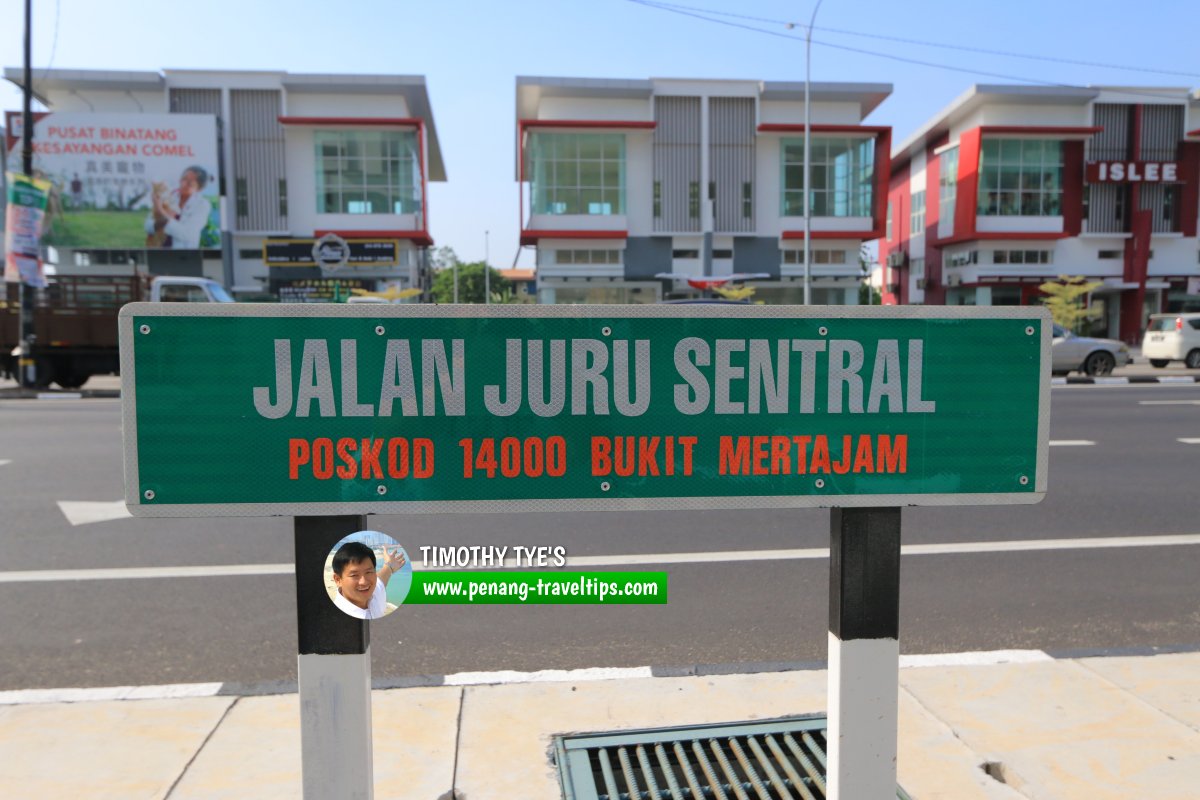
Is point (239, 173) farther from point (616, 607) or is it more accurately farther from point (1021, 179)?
point (616, 607)

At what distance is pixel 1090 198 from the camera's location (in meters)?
42.8

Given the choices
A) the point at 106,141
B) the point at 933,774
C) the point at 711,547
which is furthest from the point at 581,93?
the point at 933,774

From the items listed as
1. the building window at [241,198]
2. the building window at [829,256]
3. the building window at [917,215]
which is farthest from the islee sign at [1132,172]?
the building window at [241,198]

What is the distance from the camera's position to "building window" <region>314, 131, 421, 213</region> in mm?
39625

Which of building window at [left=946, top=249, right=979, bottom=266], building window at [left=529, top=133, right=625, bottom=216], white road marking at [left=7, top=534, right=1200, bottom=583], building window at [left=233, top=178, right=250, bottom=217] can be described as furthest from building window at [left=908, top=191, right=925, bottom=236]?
white road marking at [left=7, top=534, right=1200, bottom=583]

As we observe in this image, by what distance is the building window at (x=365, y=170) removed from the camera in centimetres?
3962

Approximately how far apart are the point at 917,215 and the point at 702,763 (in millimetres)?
54340

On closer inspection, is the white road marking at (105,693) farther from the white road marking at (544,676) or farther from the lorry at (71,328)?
the lorry at (71,328)

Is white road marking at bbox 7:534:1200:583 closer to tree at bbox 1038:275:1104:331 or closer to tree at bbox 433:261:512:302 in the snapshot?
tree at bbox 1038:275:1104:331

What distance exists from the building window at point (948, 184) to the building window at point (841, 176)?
23.9 ft

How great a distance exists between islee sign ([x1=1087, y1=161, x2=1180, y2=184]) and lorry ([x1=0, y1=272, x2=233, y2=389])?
41202mm

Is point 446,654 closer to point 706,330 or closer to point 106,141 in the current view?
point 706,330

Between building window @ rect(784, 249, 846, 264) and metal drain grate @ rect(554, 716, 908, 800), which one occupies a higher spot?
building window @ rect(784, 249, 846, 264)

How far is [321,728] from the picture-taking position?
1824mm
